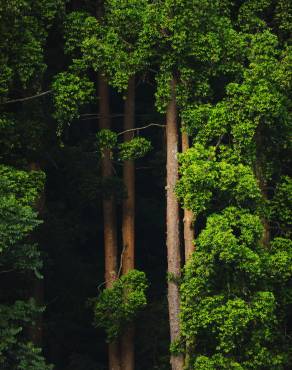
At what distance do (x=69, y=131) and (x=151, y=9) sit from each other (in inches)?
304

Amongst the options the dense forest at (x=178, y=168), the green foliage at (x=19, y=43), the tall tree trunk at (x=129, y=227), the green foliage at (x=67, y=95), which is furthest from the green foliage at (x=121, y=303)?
the green foliage at (x=19, y=43)

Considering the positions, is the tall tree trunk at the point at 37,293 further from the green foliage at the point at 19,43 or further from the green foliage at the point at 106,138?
the green foliage at the point at 19,43

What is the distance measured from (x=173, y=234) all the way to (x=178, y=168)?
1.51 m

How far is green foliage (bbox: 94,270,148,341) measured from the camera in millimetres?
23016

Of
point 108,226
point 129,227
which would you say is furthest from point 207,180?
point 108,226

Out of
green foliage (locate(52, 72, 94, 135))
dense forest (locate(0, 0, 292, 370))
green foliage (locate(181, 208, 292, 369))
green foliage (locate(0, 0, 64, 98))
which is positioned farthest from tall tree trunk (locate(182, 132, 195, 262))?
green foliage (locate(0, 0, 64, 98))

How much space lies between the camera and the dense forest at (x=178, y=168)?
69.4 ft

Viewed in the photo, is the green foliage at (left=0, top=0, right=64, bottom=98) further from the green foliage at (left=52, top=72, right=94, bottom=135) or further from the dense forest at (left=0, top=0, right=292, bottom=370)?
the green foliage at (left=52, top=72, right=94, bottom=135)

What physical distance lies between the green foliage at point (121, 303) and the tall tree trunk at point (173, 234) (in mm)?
1032

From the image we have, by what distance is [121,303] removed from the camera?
23094 millimetres

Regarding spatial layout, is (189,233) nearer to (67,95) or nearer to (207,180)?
(207,180)

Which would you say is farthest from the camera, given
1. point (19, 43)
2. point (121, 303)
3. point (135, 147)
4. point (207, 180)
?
point (121, 303)

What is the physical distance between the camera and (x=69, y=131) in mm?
29219

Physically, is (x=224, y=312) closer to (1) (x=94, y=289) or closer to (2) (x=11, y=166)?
(2) (x=11, y=166)
